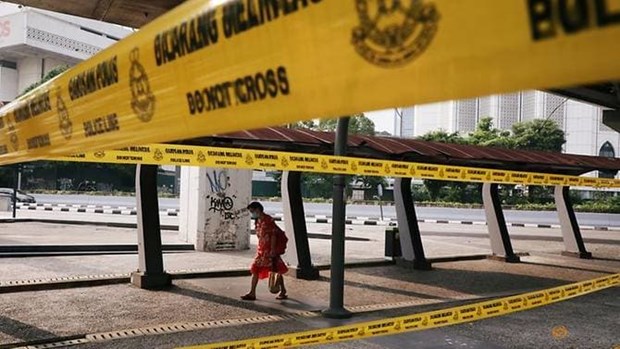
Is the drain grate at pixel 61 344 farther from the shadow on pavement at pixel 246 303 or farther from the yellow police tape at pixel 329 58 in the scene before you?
the yellow police tape at pixel 329 58

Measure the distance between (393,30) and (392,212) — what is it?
118ft

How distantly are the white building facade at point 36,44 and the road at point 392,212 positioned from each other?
3474 cm

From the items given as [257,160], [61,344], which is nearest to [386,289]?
[257,160]

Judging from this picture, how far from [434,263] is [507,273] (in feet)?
6.30

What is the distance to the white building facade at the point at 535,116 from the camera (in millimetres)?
63625

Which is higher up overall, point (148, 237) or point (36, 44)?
point (36, 44)

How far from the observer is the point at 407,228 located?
12969 millimetres

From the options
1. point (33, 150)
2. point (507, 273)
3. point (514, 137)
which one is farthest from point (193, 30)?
point (514, 137)

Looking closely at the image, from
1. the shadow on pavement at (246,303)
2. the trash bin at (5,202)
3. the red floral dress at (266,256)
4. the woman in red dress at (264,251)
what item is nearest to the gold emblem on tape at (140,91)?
the shadow on pavement at (246,303)

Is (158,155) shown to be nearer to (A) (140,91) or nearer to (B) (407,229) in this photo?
(A) (140,91)

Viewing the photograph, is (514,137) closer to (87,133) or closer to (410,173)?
(410,173)

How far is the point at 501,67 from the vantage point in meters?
1.65

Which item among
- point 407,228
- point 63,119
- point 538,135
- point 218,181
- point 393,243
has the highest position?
point 538,135

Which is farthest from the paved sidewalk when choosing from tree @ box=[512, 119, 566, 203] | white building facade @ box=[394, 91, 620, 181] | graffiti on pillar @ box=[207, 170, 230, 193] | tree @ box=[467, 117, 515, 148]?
white building facade @ box=[394, 91, 620, 181]
